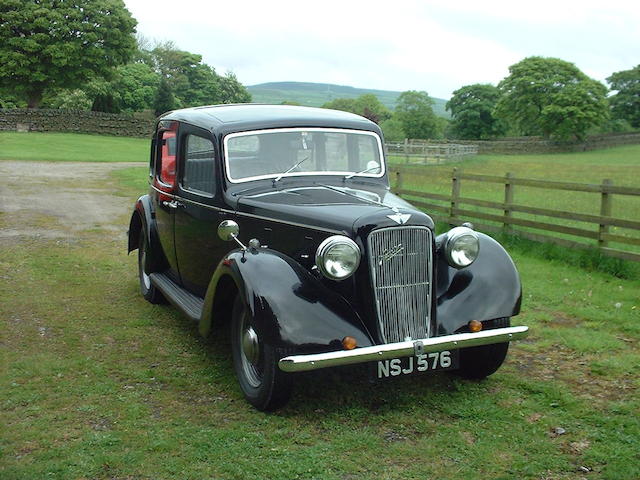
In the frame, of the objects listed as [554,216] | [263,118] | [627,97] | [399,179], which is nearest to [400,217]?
[263,118]

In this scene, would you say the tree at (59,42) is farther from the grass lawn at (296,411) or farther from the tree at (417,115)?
the tree at (417,115)

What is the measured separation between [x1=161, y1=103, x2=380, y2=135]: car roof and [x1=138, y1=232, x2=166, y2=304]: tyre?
Result: 172cm

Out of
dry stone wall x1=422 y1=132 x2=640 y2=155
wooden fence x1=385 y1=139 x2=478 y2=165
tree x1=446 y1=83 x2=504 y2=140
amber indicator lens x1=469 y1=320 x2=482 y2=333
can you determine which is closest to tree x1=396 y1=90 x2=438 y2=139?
tree x1=446 y1=83 x2=504 y2=140

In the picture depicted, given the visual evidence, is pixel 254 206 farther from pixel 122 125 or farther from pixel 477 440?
pixel 122 125

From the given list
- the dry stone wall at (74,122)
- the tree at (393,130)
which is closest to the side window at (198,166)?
the dry stone wall at (74,122)

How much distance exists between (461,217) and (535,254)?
8.04ft

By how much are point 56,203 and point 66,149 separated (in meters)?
21.8

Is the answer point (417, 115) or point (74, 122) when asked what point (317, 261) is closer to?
point (74, 122)

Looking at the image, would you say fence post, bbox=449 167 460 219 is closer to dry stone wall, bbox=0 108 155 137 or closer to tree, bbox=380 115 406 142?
dry stone wall, bbox=0 108 155 137

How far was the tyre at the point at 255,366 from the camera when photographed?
4.39m

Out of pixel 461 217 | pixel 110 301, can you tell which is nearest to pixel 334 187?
pixel 110 301

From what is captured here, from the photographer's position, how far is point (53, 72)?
165 ft

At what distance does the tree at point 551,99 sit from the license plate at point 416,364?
68105 millimetres

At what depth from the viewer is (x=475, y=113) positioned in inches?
3472
